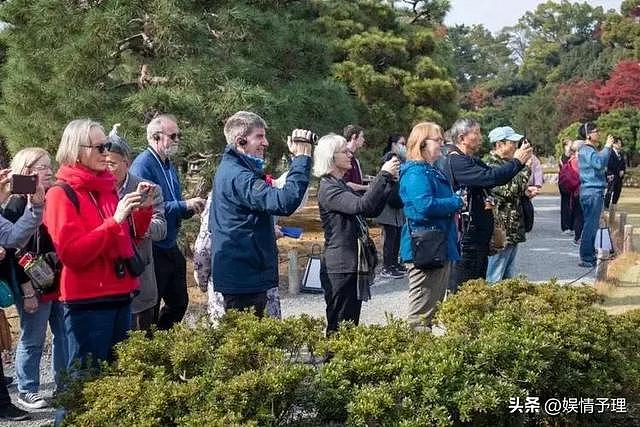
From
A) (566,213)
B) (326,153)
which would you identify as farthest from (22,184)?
(566,213)

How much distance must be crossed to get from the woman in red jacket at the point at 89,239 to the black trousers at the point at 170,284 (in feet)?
3.83

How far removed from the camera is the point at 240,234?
389cm

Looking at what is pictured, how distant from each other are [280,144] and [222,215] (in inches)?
224

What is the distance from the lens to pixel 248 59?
8297 mm

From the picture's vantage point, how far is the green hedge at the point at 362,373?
2.76 m

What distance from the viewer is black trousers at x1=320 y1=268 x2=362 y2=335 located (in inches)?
176

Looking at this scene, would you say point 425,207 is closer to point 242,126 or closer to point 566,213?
point 242,126

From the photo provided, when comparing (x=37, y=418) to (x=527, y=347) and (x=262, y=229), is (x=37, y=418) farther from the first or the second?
(x=527, y=347)

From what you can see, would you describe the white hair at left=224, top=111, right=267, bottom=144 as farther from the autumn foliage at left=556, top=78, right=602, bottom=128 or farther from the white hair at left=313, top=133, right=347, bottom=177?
the autumn foliage at left=556, top=78, right=602, bottom=128

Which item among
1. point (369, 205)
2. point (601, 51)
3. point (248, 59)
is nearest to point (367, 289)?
point (369, 205)

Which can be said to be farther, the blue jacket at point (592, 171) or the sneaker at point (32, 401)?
the blue jacket at point (592, 171)

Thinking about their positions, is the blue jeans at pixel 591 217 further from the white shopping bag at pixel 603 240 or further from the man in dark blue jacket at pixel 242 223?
the man in dark blue jacket at pixel 242 223

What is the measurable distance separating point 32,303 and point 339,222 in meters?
1.92

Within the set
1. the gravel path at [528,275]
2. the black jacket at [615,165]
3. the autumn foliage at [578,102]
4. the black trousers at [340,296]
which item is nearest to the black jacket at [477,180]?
the gravel path at [528,275]
